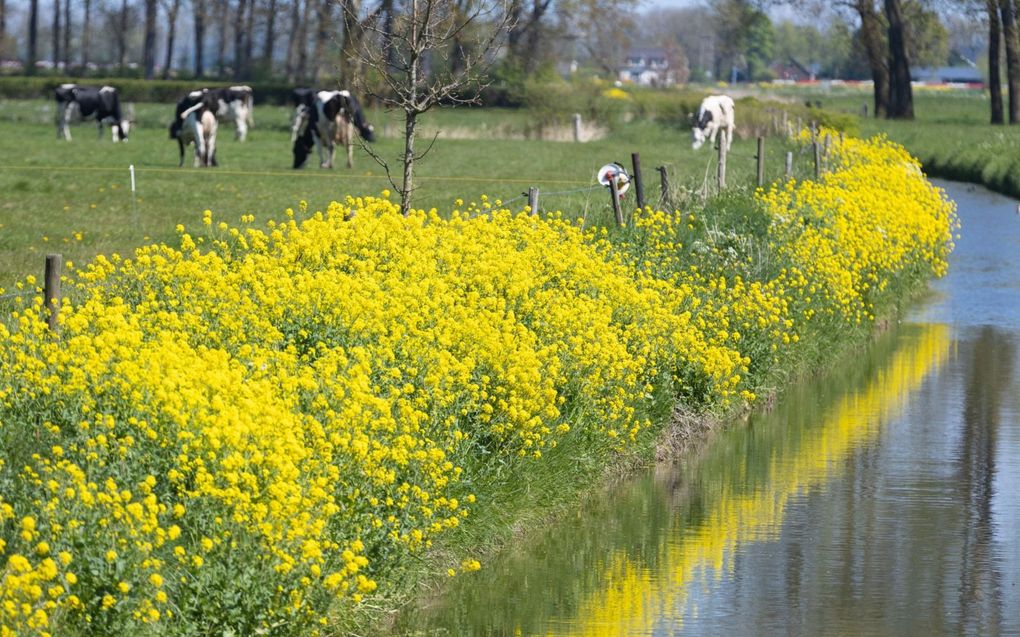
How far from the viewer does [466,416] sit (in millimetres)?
11297

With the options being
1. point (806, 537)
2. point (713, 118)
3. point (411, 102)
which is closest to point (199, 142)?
point (713, 118)

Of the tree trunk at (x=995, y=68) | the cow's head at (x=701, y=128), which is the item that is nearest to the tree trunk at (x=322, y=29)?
the cow's head at (x=701, y=128)

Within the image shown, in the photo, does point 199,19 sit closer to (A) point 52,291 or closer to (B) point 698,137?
(B) point 698,137

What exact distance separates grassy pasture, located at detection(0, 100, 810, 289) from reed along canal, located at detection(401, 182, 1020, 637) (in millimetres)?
4144

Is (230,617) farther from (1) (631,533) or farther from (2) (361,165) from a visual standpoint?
(2) (361,165)

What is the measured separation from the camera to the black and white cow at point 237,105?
5141cm

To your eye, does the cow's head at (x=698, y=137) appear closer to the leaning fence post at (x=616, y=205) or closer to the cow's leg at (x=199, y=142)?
the cow's leg at (x=199, y=142)

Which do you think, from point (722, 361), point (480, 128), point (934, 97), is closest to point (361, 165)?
point (480, 128)

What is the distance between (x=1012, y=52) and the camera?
69.6m

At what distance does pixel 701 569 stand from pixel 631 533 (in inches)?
39.6

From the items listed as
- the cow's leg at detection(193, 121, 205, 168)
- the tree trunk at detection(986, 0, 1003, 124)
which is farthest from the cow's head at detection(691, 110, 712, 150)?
the tree trunk at detection(986, 0, 1003, 124)

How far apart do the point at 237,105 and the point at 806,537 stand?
42.1 m

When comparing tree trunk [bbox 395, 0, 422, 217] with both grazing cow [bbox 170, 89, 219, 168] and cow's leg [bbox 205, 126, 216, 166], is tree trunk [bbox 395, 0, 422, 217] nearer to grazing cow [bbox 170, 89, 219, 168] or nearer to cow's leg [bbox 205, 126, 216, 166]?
grazing cow [bbox 170, 89, 219, 168]

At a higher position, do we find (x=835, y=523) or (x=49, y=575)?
(x=49, y=575)
